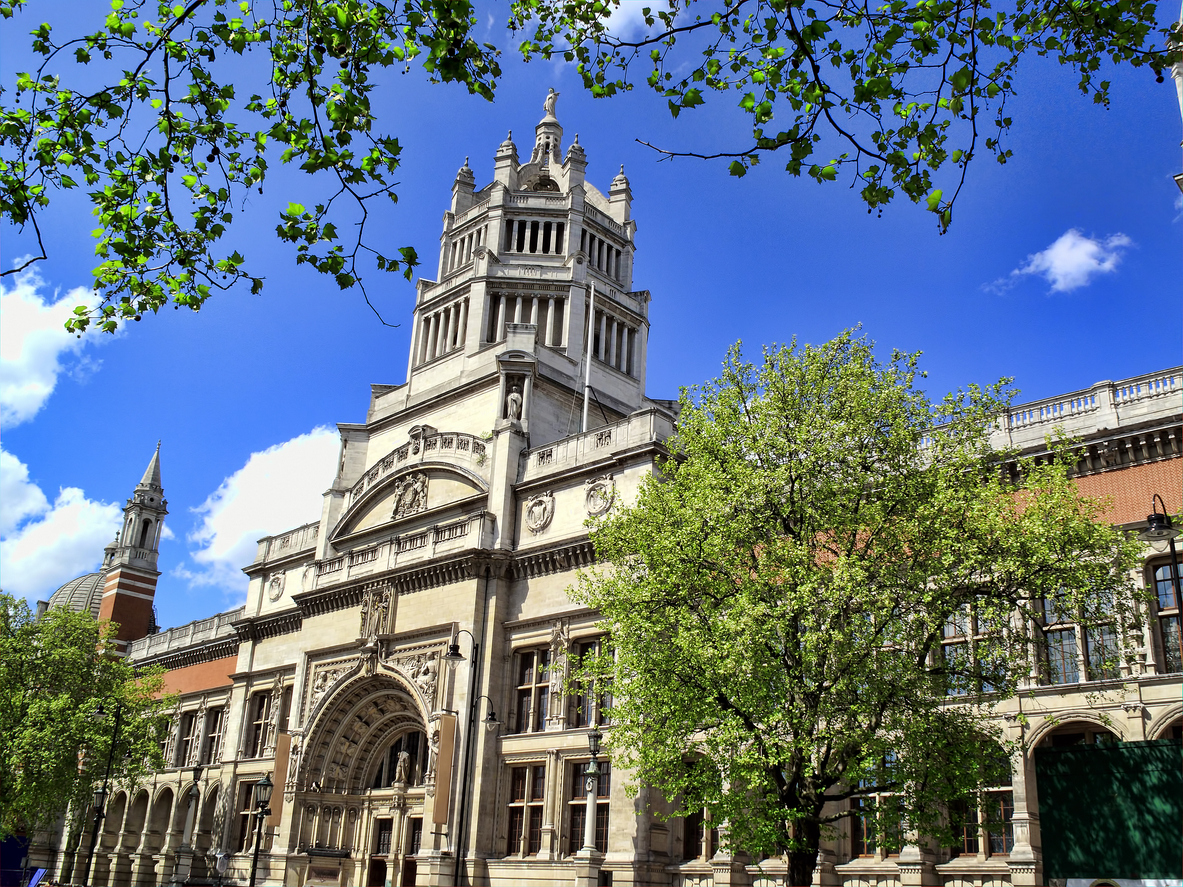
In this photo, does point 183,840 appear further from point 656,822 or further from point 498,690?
point 656,822

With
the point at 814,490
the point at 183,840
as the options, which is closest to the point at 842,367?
the point at 814,490

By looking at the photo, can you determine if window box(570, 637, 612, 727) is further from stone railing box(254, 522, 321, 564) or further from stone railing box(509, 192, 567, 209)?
stone railing box(509, 192, 567, 209)

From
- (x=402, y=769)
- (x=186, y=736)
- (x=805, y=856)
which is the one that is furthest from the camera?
(x=186, y=736)

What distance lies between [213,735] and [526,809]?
26.3m

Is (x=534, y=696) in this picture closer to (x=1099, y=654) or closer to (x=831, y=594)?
(x=831, y=594)

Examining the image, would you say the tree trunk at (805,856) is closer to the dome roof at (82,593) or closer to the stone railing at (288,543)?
the stone railing at (288,543)

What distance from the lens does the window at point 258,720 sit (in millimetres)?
46531

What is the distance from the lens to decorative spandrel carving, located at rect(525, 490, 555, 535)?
35.9 metres

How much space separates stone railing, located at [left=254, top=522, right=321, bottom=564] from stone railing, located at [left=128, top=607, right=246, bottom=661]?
12.4 ft

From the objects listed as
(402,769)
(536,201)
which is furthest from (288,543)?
(536,201)

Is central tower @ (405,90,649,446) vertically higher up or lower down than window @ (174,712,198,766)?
higher up

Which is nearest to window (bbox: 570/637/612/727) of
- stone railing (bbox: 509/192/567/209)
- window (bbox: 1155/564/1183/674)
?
window (bbox: 1155/564/1183/674)

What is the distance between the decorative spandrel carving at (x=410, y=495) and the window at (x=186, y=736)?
21.3 m

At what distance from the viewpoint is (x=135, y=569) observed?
7744 centimetres
